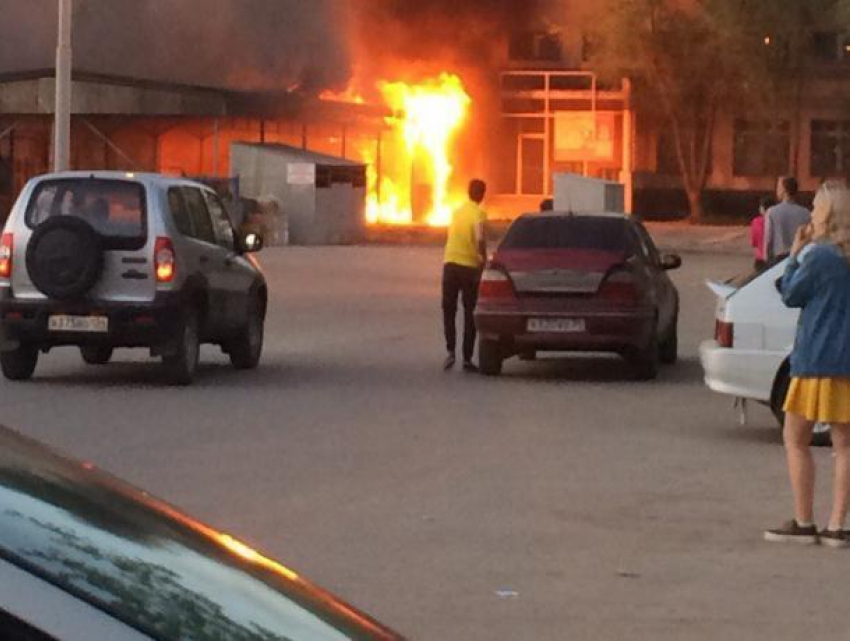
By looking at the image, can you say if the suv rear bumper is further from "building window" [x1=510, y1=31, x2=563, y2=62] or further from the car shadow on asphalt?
"building window" [x1=510, y1=31, x2=563, y2=62]

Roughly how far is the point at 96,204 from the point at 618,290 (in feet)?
15.0

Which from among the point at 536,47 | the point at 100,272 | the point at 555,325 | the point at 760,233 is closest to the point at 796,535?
the point at 555,325

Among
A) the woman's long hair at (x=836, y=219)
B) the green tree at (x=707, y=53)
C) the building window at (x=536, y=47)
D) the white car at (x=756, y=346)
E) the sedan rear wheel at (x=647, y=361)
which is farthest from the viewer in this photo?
the building window at (x=536, y=47)

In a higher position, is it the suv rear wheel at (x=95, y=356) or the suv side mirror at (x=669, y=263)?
the suv side mirror at (x=669, y=263)

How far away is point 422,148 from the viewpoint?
→ 6041 cm

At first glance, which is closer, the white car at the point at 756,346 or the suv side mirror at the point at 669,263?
the white car at the point at 756,346

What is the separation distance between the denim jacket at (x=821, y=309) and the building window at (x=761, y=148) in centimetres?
5431

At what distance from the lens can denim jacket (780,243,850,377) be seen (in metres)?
9.90

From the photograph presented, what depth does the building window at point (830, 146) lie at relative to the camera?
212 feet

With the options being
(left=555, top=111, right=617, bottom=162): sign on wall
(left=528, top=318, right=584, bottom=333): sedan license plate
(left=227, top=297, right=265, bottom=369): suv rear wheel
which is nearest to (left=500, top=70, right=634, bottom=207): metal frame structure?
(left=555, top=111, right=617, bottom=162): sign on wall

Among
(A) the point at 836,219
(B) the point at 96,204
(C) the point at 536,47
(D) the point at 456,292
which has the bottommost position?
(D) the point at 456,292

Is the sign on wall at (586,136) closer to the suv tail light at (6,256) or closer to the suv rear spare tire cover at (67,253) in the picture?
the suv tail light at (6,256)

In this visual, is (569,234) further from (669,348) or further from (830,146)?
(830,146)

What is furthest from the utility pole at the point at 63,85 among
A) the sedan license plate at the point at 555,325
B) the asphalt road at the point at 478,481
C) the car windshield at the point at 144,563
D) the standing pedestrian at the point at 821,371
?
the car windshield at the point at 144,563
